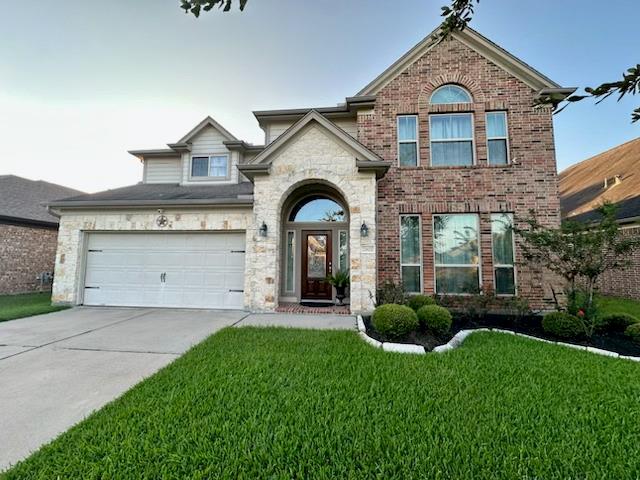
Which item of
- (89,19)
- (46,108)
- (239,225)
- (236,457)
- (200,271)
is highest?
(46,108)

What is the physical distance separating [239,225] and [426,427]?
289 inches

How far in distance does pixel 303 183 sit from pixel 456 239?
4936 mm

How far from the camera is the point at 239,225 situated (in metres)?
8.81

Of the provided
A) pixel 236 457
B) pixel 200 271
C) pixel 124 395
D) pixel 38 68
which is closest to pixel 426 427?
pixel 236 457

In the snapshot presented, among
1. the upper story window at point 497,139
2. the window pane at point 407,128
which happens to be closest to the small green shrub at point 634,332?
the upper story window at point 497,139

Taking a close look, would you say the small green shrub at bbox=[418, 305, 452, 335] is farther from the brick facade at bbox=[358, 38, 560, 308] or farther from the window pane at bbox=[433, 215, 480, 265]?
the window pane at bbox=[433, 215, 480, 265]

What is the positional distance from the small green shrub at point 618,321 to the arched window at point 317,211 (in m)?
6.93

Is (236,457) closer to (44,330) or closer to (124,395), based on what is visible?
(124,395)

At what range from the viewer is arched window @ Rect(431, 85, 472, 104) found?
30.3 feet

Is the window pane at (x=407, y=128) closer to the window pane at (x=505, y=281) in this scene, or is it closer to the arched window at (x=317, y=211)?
the arched window at (x=317, y=211)

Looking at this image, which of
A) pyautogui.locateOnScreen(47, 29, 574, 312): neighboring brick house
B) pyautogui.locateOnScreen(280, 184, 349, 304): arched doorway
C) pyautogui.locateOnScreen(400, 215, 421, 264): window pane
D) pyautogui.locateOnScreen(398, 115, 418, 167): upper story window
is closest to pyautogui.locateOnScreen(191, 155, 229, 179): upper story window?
pyautogui.locateOnScreen(47, 29, 574, 312): neighboring brick house

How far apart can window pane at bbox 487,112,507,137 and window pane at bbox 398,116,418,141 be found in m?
2.24

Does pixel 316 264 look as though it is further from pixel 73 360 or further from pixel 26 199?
pixel 26 199

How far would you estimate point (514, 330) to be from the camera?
6.55 m
